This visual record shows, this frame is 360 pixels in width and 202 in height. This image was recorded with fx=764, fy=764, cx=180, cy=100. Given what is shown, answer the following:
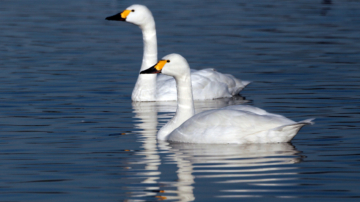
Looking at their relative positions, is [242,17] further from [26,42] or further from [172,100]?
[172,100]

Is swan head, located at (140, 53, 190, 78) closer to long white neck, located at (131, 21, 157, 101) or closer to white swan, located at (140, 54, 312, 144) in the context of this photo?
white swan, located at (140, 54, 312, 144)

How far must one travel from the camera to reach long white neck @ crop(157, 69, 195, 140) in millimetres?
10805

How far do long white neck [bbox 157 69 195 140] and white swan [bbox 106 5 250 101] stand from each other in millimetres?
3897

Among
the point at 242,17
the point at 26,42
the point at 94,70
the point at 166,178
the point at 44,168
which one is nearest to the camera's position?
the point at 166,178

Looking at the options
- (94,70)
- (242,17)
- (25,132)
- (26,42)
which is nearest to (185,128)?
(25,132)

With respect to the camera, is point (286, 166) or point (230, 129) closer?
point (286, 166)

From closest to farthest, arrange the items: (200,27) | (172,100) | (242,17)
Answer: (172,100) → (200,27) → (242,17)

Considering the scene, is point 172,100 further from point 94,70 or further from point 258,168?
point 258,168

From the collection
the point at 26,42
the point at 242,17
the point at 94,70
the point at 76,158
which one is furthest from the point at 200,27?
the point at 76,158

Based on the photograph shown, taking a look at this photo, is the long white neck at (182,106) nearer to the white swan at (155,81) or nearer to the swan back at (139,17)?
the white swan at (155,81)

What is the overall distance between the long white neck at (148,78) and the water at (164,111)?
37cm

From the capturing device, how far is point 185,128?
34.1 feet

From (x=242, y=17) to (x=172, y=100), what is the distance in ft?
54.5

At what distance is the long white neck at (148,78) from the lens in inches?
584
